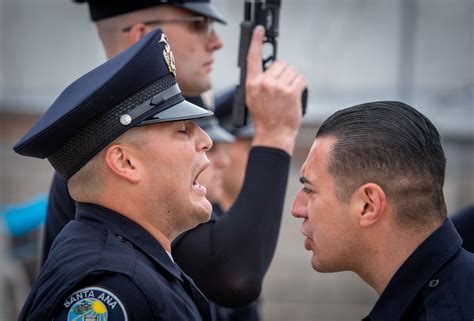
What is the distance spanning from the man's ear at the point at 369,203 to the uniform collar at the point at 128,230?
0.51 m

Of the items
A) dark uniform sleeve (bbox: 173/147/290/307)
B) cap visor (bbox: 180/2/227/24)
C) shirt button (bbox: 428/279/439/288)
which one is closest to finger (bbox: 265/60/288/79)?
dark uniform sleeve (bbox: 173/147/290/307)

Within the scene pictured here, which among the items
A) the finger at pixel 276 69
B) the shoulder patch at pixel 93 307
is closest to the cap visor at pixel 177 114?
the shoulder patch at pixel 93 307

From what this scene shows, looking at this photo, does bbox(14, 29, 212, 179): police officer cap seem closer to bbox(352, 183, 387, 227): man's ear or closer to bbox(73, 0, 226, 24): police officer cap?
bbox(352, 183, 387, 227): man's ear

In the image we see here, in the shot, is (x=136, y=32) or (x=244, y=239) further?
(x=136, y=32)

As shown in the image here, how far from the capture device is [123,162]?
2320 mm

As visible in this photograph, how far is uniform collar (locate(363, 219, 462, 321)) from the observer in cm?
216

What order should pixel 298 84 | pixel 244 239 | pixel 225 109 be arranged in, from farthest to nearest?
1. pixel 225 109
2. pixel 298 84
3. pixel 244 239

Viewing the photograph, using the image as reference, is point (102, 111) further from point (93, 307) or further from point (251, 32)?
point (251, 32)

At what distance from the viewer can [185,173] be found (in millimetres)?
2414

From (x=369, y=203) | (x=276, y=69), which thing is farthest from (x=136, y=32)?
(x=369, y=203)

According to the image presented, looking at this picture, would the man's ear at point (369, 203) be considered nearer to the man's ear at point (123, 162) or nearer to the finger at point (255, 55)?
the man's ear at point (123, 162)

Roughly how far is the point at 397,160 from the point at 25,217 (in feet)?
15.5

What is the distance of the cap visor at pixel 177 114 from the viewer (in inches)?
91.9

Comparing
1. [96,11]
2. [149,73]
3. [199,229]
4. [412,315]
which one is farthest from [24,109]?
[412,315]
